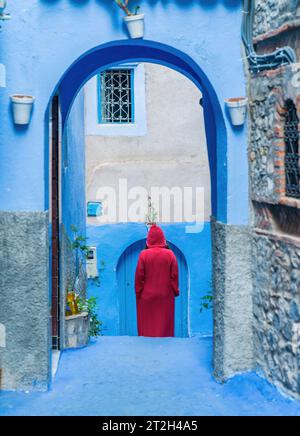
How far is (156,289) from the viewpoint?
8.46 m

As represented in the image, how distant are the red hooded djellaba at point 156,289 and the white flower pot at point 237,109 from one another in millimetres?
2915

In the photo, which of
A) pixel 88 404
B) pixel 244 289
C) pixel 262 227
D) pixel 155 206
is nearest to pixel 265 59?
pixel 262 227

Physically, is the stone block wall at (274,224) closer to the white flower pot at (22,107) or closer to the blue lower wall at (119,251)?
the white flower pot at (22,107)

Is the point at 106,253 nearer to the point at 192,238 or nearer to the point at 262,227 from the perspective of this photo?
the point at 192,238

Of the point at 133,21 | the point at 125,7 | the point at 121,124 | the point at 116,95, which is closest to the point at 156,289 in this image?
the point at 133,21

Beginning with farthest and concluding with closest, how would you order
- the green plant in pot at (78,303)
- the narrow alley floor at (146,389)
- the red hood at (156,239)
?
the red hood at (156,239) → the green plant in pot at (78,303) → the narrow alley floor at (146,389)

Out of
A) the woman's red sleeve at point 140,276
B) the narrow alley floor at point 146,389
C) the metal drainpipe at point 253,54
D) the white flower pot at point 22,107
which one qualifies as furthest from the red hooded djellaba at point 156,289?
the metal drainpipe at point 253,54

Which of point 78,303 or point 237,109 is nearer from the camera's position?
point 237,109

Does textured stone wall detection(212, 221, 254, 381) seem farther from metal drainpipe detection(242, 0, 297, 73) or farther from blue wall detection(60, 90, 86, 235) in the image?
blue wall detection(60, 90, 86, 235)

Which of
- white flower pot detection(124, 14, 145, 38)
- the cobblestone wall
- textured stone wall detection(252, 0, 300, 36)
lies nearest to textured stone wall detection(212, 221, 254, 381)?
the cobblestone wall

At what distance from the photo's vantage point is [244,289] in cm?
604

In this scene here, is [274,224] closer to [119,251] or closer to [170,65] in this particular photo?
[170,65]

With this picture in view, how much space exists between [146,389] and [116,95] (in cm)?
707

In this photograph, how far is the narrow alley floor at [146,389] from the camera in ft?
18.2
